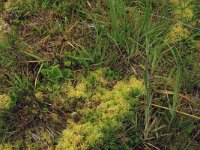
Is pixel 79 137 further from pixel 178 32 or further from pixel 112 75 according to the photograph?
pixel 178 32

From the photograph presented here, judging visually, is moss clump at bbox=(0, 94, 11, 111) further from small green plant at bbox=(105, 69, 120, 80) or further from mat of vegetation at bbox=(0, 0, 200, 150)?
small green plant at bbox=(105, 69, 120, 80)

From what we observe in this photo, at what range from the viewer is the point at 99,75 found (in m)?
2.51

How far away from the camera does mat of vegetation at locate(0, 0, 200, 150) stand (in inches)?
89.0

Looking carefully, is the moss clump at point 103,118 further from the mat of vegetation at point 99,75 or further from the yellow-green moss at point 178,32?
the yellow-green moss at point 178,32

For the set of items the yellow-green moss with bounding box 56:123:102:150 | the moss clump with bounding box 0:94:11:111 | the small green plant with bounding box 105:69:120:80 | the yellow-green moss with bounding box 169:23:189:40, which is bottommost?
the yellow-green moss with bounding box 56:123:102:150

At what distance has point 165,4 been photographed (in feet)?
9.30

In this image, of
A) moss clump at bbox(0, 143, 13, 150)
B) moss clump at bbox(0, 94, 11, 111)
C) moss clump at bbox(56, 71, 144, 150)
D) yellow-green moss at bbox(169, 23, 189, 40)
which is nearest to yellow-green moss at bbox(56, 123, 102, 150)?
moss clump at bbox(56, 71, 144, 150)

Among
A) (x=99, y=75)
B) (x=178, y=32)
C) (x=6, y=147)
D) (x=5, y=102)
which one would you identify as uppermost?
(x=178, y=32)

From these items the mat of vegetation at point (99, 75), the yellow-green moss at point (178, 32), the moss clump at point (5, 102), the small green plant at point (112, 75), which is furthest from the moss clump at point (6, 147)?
the yellow-green moss at point (178, 32)

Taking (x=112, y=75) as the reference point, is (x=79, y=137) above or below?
below

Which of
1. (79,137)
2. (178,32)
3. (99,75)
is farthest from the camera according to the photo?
(178,32)

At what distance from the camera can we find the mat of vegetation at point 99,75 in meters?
2.26

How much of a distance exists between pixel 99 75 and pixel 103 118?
1.17 ft

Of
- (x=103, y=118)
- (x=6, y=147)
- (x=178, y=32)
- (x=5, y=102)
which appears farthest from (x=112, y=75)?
(x=6, y=147)
